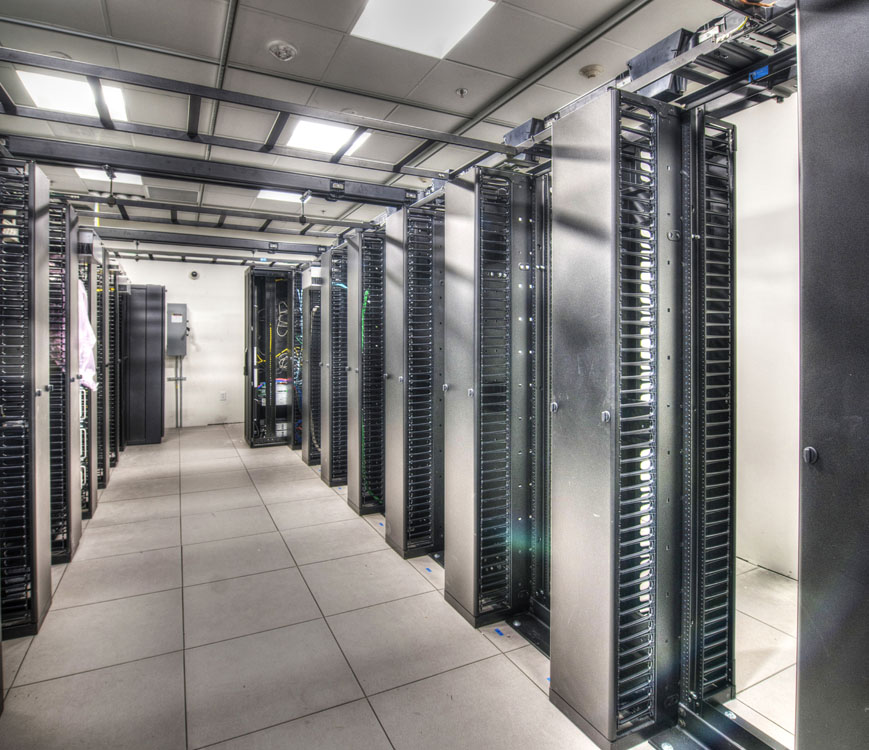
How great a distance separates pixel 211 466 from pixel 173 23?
4715mm

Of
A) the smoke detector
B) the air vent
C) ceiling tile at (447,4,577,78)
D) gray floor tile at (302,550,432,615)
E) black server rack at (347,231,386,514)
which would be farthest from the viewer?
the air vent

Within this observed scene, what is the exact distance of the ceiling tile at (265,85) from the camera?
406cm

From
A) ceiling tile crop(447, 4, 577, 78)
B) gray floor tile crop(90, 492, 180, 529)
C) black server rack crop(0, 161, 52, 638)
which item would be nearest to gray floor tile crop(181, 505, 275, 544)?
gray floor tile crop(90, 492, 180, 529)

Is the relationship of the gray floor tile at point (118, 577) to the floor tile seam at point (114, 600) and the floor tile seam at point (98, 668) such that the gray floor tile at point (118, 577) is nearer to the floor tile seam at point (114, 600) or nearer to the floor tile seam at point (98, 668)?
the floor tile seam at point (114, 600)

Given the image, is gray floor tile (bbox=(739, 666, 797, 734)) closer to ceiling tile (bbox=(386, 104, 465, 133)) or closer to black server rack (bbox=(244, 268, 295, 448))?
ceiling tile (bbox=(386, 104, 465, 133))

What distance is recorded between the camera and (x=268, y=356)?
7.45 meters

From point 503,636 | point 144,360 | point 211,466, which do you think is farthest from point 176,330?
point 503,636

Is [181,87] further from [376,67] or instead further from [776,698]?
[776,698]

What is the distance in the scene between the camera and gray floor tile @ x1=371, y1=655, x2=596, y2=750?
1.95 metres

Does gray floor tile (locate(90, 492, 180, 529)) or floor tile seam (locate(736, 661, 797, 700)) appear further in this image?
gray floor tile (locate(90, 492, 180, 529))

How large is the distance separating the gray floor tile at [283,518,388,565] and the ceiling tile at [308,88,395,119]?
3551mm

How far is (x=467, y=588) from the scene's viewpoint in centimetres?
282

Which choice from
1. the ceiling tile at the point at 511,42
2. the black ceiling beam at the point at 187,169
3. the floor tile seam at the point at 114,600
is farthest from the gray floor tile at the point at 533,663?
the ceiling tile at the point at 511,42

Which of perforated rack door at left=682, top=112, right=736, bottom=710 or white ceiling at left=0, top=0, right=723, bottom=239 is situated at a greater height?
white ceiling at left=0, top=0, right=723, bottom=239
